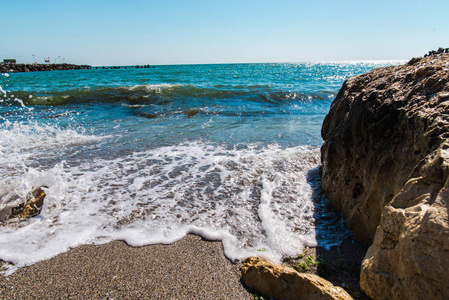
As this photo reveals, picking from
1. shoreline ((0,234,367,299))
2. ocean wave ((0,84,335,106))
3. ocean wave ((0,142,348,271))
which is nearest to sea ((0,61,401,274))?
ocean wave ((0,142,348,271))

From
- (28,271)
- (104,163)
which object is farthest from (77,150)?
(28,271)

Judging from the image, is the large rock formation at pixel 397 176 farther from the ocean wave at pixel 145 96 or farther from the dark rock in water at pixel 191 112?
the ocean wave at pixel 145 96

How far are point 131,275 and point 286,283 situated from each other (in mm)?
1302

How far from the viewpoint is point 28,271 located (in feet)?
7.50

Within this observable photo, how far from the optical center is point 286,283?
1.89m

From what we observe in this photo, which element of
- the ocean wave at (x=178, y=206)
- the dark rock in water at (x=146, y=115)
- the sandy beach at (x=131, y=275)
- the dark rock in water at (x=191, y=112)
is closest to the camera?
the sandy beach at (x=131, y=275)

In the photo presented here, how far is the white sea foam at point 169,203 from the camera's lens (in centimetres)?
268

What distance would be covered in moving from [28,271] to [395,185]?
10.6ft

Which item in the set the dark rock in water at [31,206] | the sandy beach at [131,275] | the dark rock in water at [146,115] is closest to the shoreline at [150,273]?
the sandy beach at [131,275]

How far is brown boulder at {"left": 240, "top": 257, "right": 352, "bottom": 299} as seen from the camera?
1.78 meters

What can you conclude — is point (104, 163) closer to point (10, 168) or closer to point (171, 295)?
point (10, 168)

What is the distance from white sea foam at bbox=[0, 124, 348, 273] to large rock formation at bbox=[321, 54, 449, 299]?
0.66 meters

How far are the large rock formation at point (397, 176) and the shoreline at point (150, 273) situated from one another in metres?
0.42

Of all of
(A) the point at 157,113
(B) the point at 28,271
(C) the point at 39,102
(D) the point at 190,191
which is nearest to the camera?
(B) the point at 28,271
